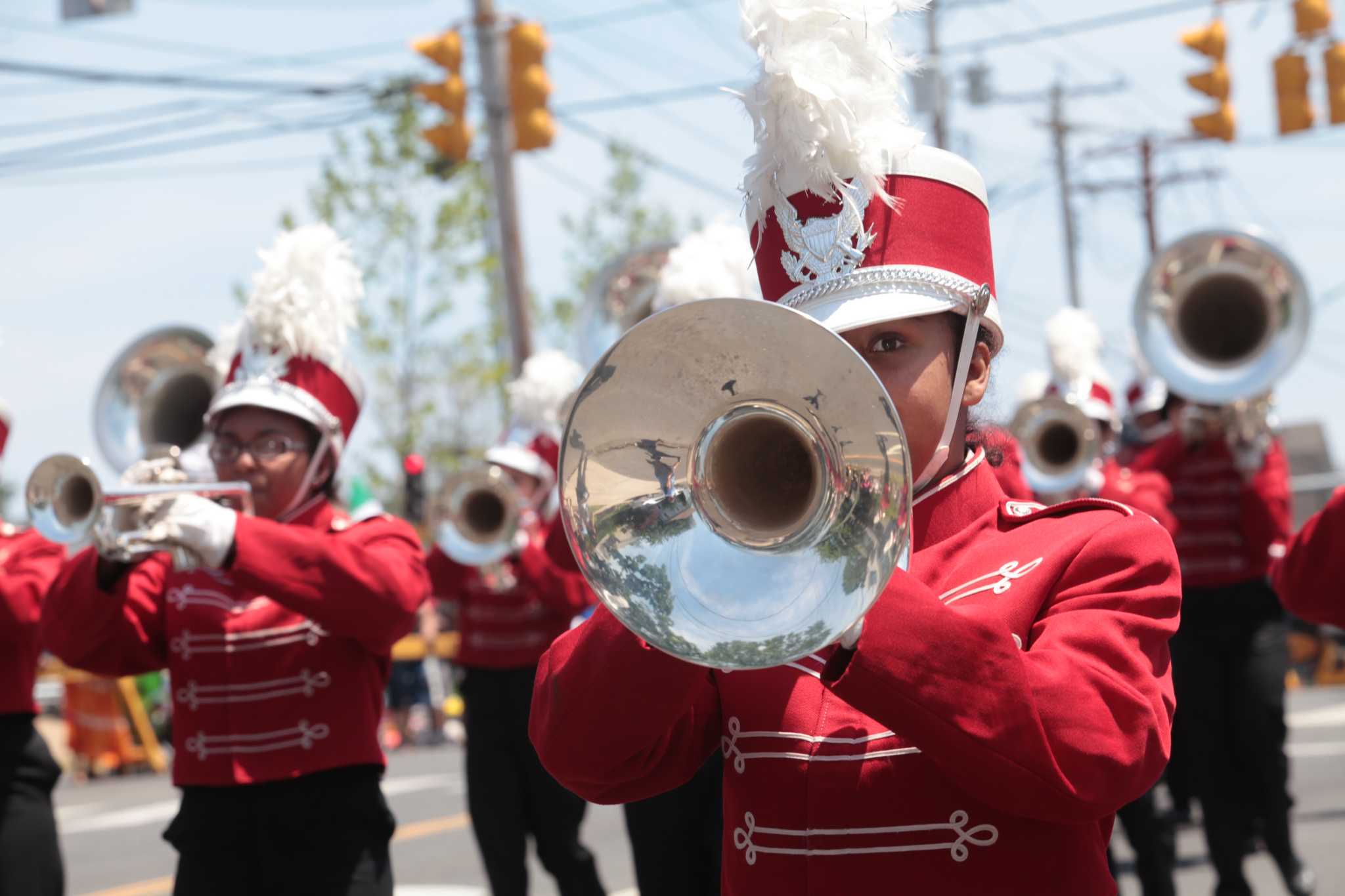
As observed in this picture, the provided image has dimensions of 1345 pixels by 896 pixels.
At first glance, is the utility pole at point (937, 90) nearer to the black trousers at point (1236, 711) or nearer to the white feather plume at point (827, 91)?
the black trousers at point (1236, 711)

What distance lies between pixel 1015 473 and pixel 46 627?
10.9 feet

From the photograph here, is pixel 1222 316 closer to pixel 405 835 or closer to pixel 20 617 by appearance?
pixel 20 617

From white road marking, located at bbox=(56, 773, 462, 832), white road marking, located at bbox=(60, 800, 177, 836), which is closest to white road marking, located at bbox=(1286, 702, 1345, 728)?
white road marking, located at bbox=(56, 773, 462, 832)

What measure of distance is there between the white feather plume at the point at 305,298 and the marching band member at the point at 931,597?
261 centimetres

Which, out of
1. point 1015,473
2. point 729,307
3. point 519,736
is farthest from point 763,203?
point 519,736

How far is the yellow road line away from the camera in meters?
8.88

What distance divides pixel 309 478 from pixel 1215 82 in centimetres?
1194

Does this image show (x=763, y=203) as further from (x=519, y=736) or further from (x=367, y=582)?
(x=519, y=736)

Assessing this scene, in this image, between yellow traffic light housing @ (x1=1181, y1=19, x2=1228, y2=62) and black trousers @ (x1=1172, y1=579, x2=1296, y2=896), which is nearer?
black trousers @ (x1=1172, y1=579, x2=1296, y2=896)

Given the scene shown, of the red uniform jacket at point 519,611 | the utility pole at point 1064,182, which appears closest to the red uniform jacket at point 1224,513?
the red uniform jacket at point 519,611

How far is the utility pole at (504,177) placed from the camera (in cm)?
1527

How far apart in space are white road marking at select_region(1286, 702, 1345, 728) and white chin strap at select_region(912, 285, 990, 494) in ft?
38.9

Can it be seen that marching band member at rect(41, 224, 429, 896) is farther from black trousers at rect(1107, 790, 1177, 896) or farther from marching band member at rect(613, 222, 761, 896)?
black trousers at rect(1107, 790, 1177, 896)

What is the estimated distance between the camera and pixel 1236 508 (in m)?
7.09
